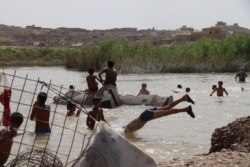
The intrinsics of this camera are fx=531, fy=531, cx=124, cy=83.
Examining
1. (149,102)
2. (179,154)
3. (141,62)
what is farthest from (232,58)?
(179,154)

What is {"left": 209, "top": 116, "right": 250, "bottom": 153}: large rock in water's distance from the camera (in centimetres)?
756

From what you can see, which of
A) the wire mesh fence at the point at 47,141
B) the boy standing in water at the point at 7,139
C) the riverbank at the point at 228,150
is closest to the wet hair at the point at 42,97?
the wire mesh fence at the point at 47,141

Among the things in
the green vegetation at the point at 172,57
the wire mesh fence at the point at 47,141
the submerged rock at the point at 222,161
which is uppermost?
the green vegetation at the point at 172,57

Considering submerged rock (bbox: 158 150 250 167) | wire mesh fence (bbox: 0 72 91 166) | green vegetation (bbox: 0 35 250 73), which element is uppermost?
green vegetation (bbox: 0 35 250 73)

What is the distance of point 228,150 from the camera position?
24.4ft

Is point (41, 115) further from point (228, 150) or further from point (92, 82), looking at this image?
point (92, 82)

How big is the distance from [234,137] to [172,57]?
2940 centimetres

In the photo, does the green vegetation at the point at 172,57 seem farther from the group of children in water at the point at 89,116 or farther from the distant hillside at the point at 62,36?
the distant hillside at the point at 62,36

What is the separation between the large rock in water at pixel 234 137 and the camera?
7.56 meters

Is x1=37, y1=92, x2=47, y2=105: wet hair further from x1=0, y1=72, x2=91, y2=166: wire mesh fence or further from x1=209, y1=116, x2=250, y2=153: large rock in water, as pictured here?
x1=209, y1=116, x2=250, y2=153: large rock in water

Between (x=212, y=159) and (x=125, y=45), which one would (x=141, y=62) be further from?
(x=212, y=159)

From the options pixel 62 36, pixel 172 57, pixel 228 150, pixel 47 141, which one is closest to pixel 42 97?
pixel 47 141

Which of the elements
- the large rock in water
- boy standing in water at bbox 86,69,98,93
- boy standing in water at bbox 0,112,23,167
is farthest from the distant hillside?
boy standing in water at bbox 0,112,23,167

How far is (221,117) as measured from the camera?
46.8 ft
